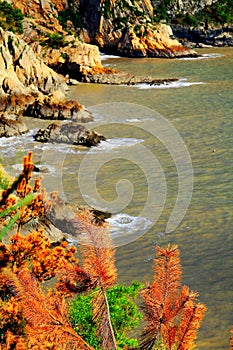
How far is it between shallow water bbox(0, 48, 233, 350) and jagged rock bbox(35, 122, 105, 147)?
0.56 meters

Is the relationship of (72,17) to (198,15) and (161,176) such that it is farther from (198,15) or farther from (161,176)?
(161,176)

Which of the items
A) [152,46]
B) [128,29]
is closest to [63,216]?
[152,46]

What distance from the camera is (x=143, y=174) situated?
20.2 metres

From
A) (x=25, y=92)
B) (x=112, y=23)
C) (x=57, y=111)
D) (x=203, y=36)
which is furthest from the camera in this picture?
(x=203, y=36)

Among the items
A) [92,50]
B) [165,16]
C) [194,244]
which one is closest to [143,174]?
[194,244]

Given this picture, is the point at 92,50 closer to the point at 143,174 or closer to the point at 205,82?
the point at 205,82

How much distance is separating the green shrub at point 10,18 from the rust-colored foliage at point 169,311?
4779 cm

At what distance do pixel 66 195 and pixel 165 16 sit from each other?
204 feet

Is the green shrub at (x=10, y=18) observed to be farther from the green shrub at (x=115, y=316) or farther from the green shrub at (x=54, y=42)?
the green shrub at (x=115, y=316)

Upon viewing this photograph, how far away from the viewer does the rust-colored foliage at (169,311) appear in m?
6.02

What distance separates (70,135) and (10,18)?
1261 inches

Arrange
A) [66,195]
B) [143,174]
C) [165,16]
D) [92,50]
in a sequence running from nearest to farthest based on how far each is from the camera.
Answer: [66,195] < [143,174] < [92,50] < [165,16]

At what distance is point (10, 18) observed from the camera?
5288 centimetres

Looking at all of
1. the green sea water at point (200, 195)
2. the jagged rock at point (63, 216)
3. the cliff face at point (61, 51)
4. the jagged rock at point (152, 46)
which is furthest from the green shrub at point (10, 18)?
the jagged rock at point (63, 216)
